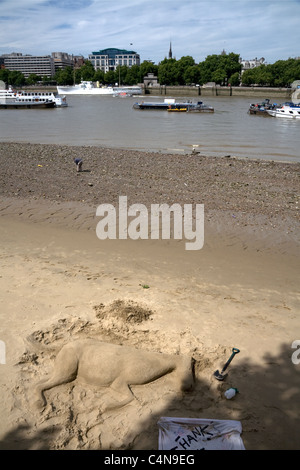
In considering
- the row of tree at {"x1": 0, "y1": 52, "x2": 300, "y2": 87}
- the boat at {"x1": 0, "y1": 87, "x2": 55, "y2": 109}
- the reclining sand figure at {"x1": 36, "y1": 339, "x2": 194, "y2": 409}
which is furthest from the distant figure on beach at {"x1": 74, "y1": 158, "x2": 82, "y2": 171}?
the row of tree at {"x1": 0, "y1": 52, "x2": 300, "y2": 87}

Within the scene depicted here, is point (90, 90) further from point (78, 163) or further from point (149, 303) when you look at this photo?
point (149, 303)

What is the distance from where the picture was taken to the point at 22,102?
193 ft

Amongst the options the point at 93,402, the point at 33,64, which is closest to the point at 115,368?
the point at 93,402

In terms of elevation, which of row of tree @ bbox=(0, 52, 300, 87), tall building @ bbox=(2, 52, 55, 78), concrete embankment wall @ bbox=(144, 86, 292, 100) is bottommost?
concrete embankment wall @ bbox=(144, 86, 292, 100)

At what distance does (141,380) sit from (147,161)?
1124 centimetres

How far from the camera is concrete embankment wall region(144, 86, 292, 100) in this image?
82.6 metres

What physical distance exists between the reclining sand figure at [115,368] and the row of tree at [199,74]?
103 m

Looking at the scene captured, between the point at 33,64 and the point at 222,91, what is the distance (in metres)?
137

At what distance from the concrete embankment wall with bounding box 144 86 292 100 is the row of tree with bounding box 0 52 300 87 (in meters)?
10.5

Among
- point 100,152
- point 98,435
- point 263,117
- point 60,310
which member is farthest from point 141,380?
point 263,117

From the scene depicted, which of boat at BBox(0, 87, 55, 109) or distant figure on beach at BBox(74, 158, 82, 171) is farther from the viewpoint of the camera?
boat at BBox(0, 87, 55, 109)

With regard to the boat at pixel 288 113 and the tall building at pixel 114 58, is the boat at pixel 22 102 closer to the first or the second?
the boat at pixel 288 113

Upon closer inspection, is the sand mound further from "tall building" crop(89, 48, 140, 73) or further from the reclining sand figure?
"tall building" crop(89, 48, 140, 73)

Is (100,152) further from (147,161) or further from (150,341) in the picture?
(150,341)
